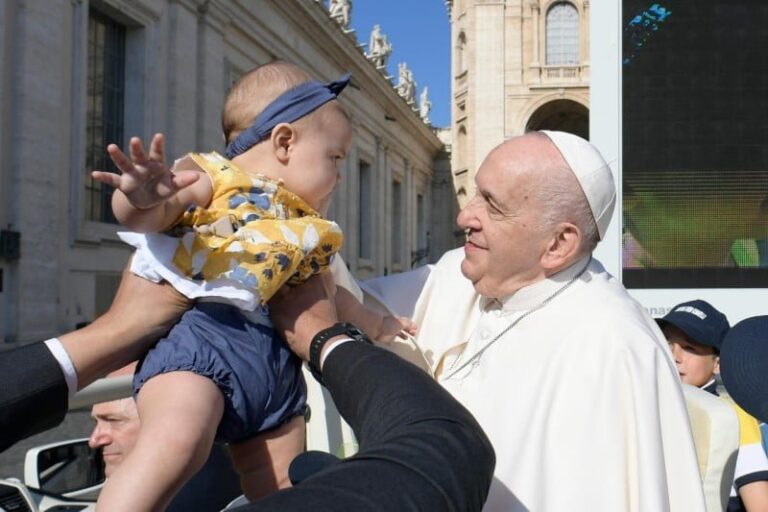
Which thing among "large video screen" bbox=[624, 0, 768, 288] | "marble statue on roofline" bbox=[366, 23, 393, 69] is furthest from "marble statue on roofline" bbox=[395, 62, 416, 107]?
"large video screen" bbox=[624, 0, 768, 288]

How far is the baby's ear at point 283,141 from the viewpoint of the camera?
1967mm

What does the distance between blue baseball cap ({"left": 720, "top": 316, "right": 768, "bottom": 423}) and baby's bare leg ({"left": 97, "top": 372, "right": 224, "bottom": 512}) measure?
93cm

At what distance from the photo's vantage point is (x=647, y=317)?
209 cm

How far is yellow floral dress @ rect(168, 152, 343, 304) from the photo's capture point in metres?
1.76

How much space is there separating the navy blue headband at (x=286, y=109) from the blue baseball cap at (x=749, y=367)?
114 cm

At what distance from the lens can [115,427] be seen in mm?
2480

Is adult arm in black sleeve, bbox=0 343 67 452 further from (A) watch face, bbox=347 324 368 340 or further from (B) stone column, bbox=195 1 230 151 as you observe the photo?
(B) stone column, bbox=195 1 230 151

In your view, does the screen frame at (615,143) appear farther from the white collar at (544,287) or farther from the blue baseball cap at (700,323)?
the white collar at (544,287)

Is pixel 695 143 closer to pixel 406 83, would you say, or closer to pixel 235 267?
pixel 235 267

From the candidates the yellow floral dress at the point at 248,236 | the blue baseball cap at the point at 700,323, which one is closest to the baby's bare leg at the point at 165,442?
the yellow floral dress at the point at 248,236

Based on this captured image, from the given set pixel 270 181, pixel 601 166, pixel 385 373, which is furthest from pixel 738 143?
pixel 385 373

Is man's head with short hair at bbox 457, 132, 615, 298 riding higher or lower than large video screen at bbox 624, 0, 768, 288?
lower

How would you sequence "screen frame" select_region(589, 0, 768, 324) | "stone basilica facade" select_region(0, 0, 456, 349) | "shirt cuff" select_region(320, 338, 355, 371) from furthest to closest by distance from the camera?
"stone basilica facade" select_region(0, 0, 456, 349) < "screen frame" select_region(589, 0, 768, 324) < "shirt cuff" select_region(320, 338, 355, 371)

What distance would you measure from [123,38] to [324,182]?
50.9 feet
